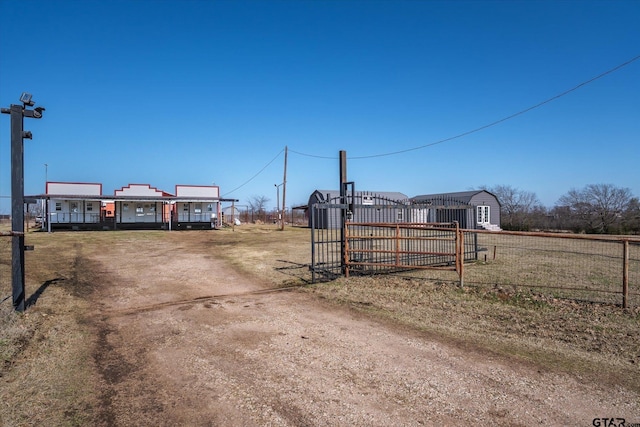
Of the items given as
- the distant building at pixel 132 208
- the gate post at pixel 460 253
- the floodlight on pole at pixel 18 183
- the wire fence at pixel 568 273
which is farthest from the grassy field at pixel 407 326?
the distant building at pixel 132 208

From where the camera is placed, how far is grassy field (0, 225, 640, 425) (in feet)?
12.8

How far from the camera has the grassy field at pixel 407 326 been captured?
3.91 m

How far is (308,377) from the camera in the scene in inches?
162

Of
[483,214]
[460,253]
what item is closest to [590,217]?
[483,214]

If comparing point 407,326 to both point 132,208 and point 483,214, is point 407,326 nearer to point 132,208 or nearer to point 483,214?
point 483,214

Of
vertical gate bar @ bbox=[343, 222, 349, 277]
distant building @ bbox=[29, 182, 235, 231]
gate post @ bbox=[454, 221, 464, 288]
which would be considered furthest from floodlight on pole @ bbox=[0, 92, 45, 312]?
distant building @ bbox=[29, 182, 235, 231]

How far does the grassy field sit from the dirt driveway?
1.04 ft

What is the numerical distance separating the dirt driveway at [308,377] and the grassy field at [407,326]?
0.32m

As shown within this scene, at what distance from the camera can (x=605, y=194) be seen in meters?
36.6

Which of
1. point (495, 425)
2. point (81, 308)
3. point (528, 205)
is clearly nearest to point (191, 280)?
point (81, 308)

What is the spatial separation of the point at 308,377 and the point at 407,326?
7.96 ft

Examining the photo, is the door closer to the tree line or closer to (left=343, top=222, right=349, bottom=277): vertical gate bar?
the tree line

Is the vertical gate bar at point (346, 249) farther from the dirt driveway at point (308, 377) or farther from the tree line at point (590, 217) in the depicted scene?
the tree line at point (590, 217)

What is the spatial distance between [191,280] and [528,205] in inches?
2031
